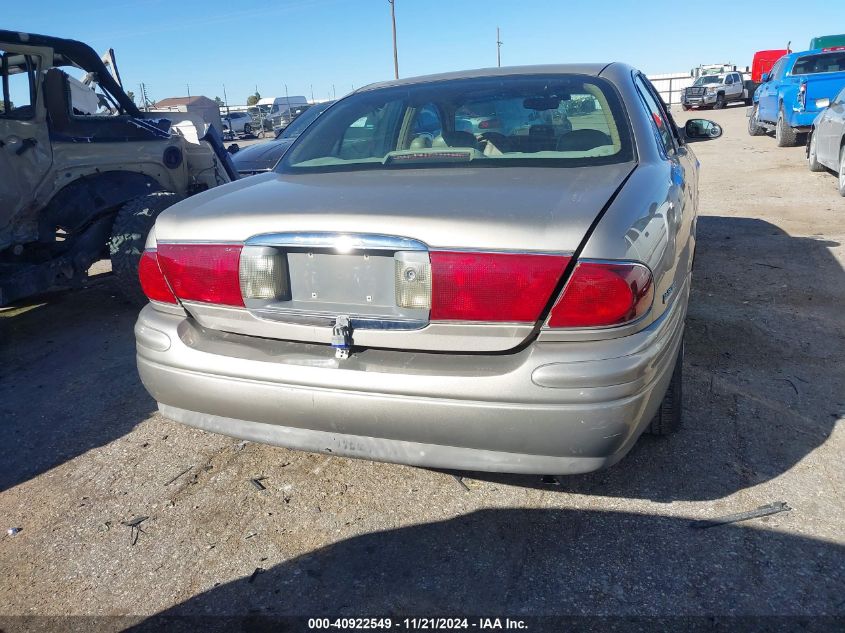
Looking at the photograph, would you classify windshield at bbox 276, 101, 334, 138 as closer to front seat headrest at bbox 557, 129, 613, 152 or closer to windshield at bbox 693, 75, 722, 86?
front seat headrest at bbox 557, 129, 613, 152

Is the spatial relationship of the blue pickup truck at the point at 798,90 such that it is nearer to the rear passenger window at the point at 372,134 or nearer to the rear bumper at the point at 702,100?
the rear passenger window at the point at 372,134

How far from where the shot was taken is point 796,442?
2.84 metres

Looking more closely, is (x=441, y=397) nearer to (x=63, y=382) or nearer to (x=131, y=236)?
(x=63, y=382)

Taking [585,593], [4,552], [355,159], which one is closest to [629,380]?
[585,593]

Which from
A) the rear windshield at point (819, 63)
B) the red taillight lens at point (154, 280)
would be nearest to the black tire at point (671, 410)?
the red taillight lens at point (154, 280)

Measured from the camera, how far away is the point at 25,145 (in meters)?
4.67

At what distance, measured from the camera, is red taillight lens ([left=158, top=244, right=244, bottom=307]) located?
2.19 meters

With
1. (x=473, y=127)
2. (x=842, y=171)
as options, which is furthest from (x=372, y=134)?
(x=842, y=171)

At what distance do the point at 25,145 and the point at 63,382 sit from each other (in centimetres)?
186

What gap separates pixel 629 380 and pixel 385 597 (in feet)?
3.30

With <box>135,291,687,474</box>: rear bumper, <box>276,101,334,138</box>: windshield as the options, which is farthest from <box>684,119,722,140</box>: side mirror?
<box>276,101,334,138</box>: windshield

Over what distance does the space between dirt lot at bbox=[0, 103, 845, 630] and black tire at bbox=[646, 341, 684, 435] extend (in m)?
0.09

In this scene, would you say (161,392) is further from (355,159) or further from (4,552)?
(355,159)

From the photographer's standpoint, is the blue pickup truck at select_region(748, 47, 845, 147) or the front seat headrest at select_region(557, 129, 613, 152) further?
the blue pickup truck at select_region(748, 47, 845, 147)
